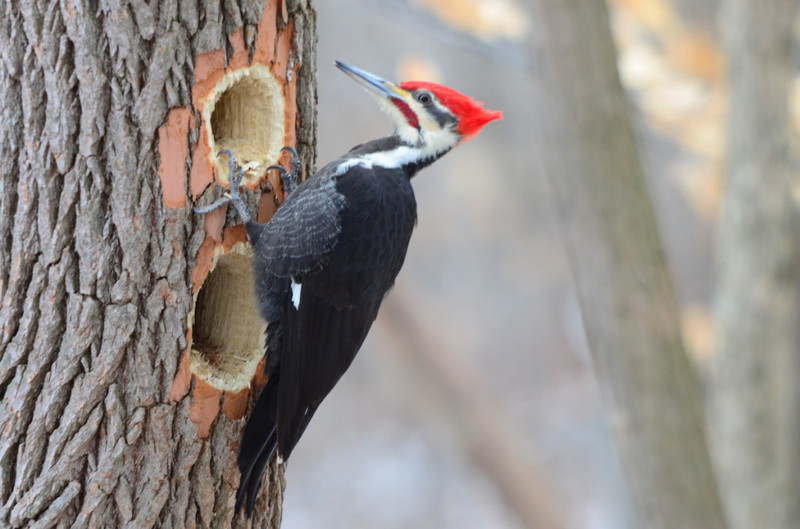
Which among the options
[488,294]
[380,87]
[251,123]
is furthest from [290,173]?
[488,294]

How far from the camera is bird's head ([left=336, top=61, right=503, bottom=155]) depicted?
258 centimetres

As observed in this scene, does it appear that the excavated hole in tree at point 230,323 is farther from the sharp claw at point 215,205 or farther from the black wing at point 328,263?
the sharp claw at point 215,205

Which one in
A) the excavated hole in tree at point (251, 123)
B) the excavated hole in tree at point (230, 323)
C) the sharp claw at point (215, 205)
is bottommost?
the excavated hole in tree at point (230, 323)

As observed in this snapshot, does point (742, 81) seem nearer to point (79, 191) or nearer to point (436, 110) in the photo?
point (436, 110)

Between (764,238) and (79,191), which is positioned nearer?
(79,191)

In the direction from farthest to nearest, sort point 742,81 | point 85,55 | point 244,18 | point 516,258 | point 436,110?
point 516,258 → point 742,81 → point 436,110 → point 244,18 → point 85,55

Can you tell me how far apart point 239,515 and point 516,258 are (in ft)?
32.0

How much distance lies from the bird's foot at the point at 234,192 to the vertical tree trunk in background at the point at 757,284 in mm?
2713

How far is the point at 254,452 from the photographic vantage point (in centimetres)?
219

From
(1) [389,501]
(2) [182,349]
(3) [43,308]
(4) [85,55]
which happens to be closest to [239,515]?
(2) [182,349]

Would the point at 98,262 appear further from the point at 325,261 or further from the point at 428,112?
the point at 428,112

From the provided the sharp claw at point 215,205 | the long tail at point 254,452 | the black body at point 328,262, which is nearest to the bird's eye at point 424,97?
the black body at point 328,262

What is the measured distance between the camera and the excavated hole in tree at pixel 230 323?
2314 mm

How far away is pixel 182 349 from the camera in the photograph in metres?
2.07
